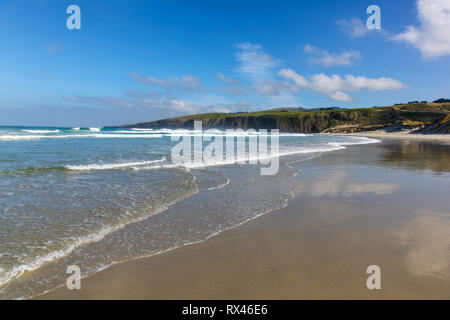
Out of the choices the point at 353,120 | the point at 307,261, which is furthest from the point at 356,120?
the point at 307,261

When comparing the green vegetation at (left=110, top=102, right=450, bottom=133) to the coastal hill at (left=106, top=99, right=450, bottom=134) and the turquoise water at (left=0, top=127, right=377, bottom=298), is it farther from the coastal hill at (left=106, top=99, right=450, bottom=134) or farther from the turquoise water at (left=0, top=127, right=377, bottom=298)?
the turquoise water at (left=0, top=127, right=377, bottom=298)

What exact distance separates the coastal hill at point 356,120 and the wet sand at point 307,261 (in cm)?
5997

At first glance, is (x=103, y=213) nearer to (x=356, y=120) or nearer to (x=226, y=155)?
(x=226, y=155)

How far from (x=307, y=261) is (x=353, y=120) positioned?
10431 centimetres

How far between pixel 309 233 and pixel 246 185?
14.4 feet

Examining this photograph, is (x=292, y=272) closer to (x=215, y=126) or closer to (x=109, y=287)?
(x=109, y=287)

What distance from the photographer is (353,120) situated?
95.2 m

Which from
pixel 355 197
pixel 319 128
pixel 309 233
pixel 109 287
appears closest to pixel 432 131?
pixel 319 128

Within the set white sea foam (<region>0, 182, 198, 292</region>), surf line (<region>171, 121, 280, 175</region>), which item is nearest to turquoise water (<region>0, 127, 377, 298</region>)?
white sea foam (<region>0, 182, 198, 292</region>)

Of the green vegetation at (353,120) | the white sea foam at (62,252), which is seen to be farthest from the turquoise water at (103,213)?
the green vegetation at (353,120)

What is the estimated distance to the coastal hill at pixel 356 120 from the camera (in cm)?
6668

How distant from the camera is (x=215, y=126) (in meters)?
138

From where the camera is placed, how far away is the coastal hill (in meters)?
66.7

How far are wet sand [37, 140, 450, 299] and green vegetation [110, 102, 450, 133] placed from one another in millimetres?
59971
